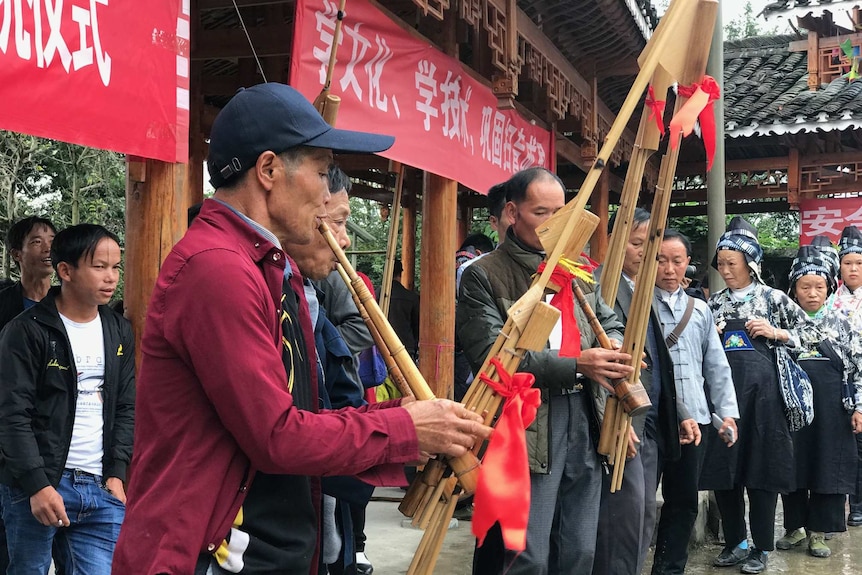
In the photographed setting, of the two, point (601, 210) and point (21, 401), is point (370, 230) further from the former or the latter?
point (21, 401)

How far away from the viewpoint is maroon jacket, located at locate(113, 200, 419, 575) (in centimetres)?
158

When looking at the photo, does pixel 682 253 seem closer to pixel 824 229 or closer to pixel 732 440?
pixel 732 440

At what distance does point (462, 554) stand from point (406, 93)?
8.92ft

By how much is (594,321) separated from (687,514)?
1.99 m

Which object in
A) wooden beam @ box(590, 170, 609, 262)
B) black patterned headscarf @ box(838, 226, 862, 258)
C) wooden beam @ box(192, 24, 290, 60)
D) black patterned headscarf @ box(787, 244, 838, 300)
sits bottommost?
black patterned headscarf @ box(787, 244, 838, 300)

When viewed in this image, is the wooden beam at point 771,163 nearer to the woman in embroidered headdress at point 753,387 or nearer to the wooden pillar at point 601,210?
the wooden pillar at point 601,210

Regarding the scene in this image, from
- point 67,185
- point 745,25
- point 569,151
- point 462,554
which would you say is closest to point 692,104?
point 462,554

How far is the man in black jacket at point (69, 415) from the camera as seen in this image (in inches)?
119

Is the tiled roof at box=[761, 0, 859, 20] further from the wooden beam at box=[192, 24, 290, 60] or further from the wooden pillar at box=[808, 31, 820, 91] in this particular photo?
the wooden beam at box=[192, 24, 290, 60]

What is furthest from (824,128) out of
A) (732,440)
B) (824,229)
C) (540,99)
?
(732,440)

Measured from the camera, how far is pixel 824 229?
11492 mm

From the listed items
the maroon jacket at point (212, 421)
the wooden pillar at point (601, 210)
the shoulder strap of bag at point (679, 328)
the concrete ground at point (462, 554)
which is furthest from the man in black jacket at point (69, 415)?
the wooden pillar at point (601, 210)

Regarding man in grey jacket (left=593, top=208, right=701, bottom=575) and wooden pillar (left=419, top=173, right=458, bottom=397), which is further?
wooden pillar (left=419, top=173, right=458, bottom=397)

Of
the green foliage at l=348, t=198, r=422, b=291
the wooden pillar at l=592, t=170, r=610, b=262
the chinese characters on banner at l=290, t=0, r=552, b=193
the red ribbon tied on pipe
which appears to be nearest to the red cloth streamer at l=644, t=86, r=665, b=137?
the red ribbon tied on pipe
